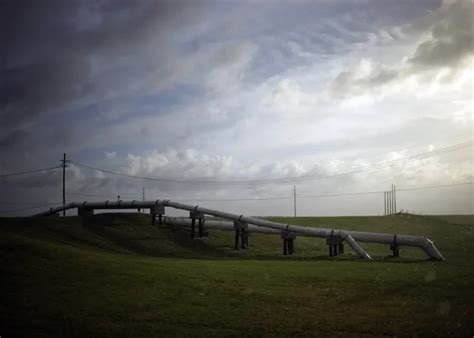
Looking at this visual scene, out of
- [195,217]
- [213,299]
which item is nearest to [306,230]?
[195,217]

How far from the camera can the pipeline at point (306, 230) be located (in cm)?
3875

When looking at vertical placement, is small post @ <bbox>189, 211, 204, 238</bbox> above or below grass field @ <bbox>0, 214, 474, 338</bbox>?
above

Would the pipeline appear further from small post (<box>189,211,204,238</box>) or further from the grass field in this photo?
the grass field

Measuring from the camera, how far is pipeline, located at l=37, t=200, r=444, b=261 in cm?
3875

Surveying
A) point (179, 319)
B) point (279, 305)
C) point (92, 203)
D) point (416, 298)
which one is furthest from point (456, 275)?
point (92, 203)

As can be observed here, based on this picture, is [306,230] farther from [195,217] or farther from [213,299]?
[213,299]

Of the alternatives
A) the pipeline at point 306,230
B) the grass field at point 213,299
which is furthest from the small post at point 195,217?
the grass field at point 213,299

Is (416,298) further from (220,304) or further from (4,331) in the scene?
(4,331)

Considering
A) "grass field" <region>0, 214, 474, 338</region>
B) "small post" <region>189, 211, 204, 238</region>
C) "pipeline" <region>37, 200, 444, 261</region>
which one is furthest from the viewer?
"small post" <region>189, 211, 204, 238</region>

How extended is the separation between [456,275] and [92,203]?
1758 inches

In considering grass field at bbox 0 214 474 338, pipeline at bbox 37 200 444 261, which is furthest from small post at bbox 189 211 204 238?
grass field at bbox 0 214 474 338

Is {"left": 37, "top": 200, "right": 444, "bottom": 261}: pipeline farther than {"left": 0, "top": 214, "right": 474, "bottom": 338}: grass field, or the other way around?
{"left": 37, "top": 200, "right": 444, "bottom": 261}: pipeline

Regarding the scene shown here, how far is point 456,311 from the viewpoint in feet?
47.0

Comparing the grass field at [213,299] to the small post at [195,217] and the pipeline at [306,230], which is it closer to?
the pipeline at [306,230]
